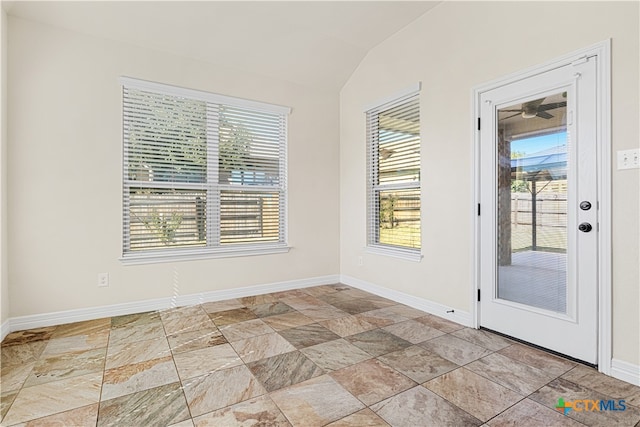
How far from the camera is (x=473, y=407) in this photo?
5.79 feet

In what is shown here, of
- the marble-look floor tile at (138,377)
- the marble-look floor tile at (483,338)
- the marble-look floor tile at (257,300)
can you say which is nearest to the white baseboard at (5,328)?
the marble-look floor tile at (138,377)

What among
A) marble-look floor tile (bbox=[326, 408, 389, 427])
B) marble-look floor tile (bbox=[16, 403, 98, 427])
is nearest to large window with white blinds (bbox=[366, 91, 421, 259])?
marble-look floor tile (bbox=[326, 408, 389, 427])

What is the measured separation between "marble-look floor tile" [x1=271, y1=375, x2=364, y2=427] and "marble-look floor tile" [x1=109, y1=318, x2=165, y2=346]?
1438mm

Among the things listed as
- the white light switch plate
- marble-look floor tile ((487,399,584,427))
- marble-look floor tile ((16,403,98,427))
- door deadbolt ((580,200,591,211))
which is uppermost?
the white light switch plate

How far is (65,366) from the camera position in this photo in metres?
2.24

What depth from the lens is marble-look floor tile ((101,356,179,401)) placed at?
1950 millimetres

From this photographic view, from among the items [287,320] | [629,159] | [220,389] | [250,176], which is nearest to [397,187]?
[250,176]

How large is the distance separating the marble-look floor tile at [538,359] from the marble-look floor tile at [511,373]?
2.4 inches

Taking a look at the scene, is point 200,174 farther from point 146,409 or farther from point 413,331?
point 413,331

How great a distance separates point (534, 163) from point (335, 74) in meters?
2.74

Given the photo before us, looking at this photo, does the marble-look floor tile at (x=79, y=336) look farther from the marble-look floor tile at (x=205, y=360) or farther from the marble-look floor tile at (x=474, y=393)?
the marble-look floor tile at (x=474, y=393)

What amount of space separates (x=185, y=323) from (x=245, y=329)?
0.61m

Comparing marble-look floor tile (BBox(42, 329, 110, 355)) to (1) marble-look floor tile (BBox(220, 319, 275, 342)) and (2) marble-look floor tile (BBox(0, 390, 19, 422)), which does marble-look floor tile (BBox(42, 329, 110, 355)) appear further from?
(1) marble-look floor tile (BBox(220, 319, 275, 342))

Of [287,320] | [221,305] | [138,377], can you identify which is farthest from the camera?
[221,305]
